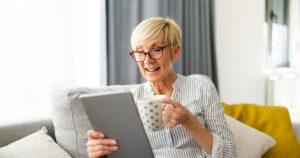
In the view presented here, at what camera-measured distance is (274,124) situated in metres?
1.91

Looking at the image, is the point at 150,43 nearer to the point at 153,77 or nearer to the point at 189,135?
the point at 153,77

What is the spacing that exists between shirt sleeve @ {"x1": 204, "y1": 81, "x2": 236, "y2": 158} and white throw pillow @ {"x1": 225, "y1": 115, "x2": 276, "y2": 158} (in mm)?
351

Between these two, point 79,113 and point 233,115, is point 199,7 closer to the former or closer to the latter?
point 233,115

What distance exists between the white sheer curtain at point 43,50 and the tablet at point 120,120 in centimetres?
104

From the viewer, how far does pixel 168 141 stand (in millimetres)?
1387

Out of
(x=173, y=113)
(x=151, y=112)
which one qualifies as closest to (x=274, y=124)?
(x=173, y=113)

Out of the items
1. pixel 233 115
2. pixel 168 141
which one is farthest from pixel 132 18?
pixel 168 141

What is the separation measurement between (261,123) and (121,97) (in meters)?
1.19

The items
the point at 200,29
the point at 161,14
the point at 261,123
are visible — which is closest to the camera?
the point at 261,123

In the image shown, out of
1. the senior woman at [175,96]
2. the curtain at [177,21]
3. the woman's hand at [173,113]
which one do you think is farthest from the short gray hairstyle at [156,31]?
the curtain at [177,21]

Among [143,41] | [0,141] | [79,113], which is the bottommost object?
[0,141]

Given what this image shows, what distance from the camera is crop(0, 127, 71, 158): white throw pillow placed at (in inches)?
53.5

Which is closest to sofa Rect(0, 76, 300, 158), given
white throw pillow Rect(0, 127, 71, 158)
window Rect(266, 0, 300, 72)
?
white throw pillow Rect(0, 127, 71, 158)

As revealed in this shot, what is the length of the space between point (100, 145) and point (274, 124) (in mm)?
1132
